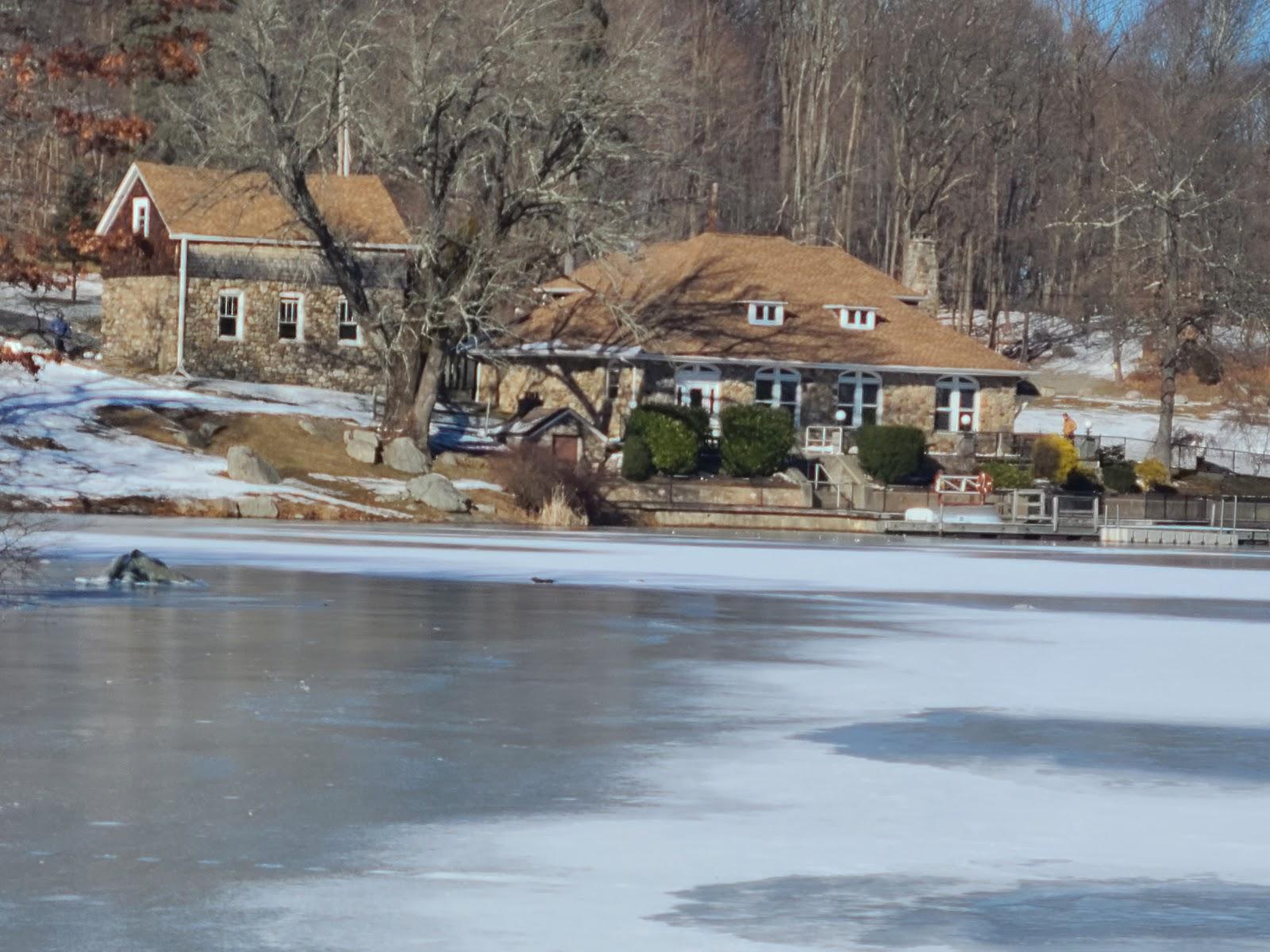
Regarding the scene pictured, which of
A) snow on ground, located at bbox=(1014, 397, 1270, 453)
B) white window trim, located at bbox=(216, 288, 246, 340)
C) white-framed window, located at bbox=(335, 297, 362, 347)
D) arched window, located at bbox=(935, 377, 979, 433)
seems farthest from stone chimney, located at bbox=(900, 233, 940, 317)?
white window trim, located at bbox=(216, 288, 246, 340)

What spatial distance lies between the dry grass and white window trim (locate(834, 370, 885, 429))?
624 inches

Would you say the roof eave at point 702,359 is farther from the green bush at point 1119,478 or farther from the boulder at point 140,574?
the boulder at point 140,574

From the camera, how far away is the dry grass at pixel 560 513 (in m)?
49.4

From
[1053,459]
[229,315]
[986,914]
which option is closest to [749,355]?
[1053,459]

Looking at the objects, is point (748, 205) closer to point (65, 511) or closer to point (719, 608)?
point (65, 511)

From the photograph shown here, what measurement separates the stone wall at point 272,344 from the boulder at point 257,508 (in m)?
17.2

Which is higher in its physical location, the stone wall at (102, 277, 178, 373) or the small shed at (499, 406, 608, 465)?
the stone wall at (102, 277, 178, 373)

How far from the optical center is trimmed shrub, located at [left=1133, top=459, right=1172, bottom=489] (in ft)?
208

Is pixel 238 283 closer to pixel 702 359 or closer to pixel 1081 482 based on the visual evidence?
pixel 702 359

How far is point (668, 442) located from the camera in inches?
2207

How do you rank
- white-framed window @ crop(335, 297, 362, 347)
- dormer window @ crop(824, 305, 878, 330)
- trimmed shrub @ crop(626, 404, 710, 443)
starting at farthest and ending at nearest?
white-framed window @ crop(335, 297, 362, 347), dormer window @ crop(824, 305, 878, 330), trimmed shrub @ crop(626, 404, 710, 443)

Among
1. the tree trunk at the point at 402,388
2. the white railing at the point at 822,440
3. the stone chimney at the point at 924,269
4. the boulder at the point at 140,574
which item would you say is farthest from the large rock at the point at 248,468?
the stone chimney at the point at 924,269

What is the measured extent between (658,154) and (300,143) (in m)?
9.00

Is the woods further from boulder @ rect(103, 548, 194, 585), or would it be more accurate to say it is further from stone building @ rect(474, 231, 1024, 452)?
boulder @ rect(103, 548, 194, 585)
